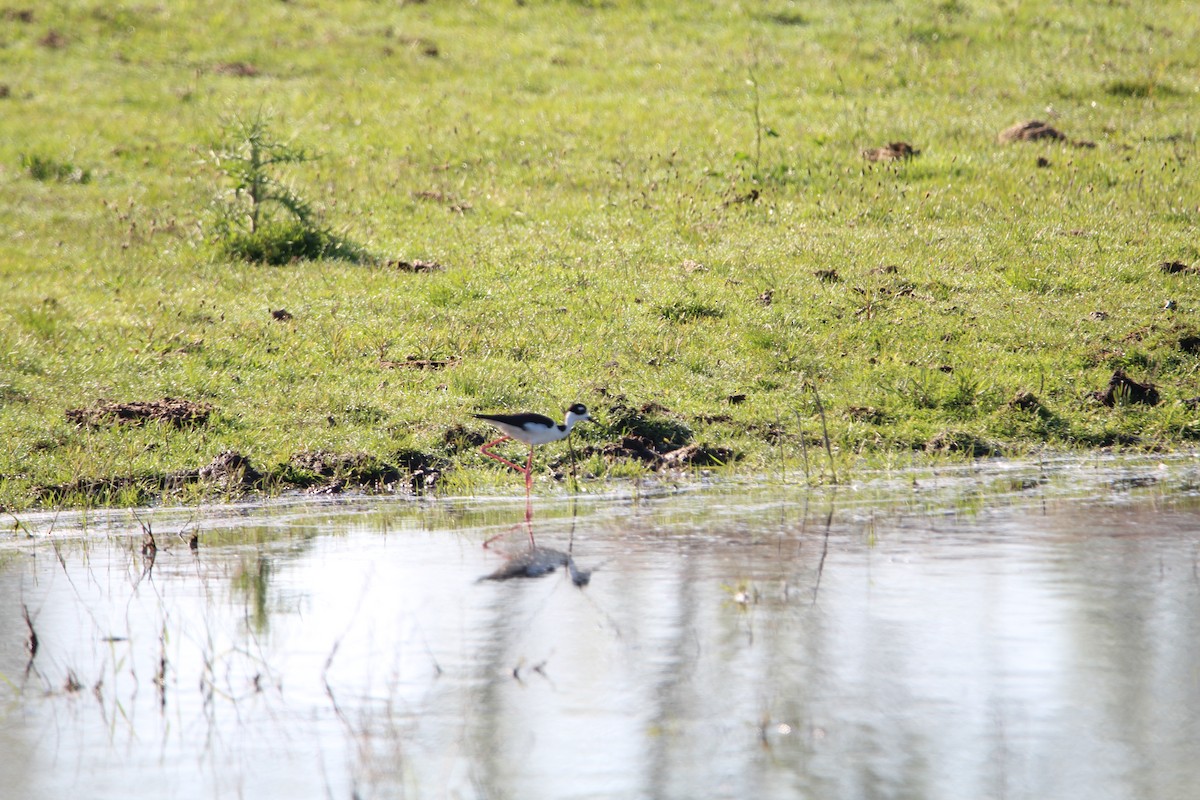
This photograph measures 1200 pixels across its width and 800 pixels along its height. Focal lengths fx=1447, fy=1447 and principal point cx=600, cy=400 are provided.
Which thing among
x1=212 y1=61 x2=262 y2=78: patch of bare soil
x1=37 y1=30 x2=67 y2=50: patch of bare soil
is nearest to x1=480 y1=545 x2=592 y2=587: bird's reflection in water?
x1=212 y1=61 x2=262 y2=78: patch of bare soil

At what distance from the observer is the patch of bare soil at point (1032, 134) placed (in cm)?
2066

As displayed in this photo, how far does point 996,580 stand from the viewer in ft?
27.3

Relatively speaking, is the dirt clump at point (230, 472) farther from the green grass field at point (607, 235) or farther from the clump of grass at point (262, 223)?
the clump of grass at point (262, 223)

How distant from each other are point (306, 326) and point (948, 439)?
268 inches


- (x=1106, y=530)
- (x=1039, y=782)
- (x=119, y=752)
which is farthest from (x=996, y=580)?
(x=119, y=752)

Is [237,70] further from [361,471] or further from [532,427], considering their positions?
[532,427]

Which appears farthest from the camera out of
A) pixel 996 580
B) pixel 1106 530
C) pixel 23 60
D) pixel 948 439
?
pixel 23 60

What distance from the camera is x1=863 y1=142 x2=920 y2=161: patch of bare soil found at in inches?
792

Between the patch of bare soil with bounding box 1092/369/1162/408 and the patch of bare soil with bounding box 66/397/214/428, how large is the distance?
26.0 ft

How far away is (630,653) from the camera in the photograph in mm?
7305

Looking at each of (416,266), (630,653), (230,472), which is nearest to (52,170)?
(416,266)

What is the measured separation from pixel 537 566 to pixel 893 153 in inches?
507

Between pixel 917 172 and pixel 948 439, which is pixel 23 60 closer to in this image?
pixel 917 172

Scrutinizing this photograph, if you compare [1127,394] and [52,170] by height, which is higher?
[52,170]
